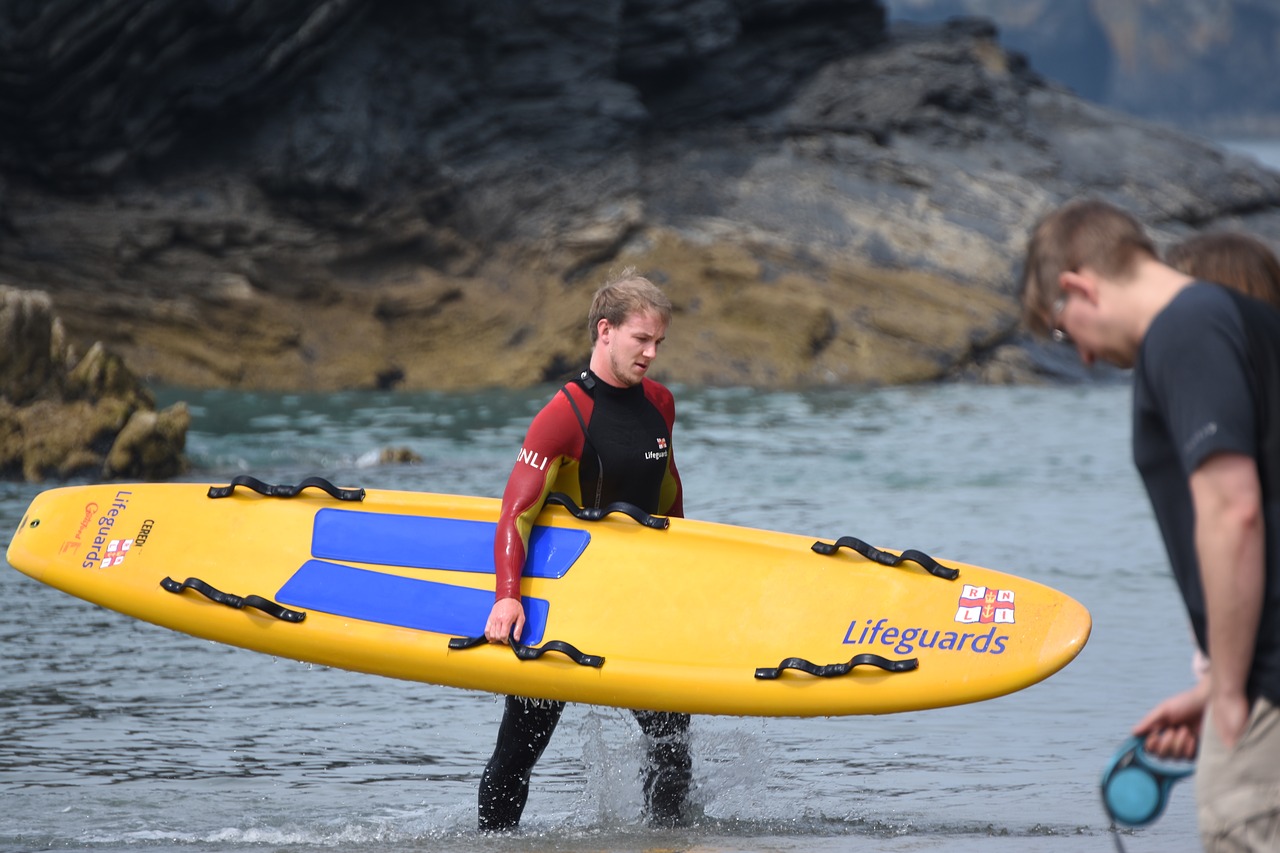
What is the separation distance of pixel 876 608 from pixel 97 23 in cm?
1632

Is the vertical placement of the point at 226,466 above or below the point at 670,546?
above

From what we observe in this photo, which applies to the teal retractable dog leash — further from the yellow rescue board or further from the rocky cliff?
the rocky cliff

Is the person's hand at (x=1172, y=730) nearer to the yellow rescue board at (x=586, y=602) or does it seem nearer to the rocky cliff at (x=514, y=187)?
the yellow rescue board at (x=586, y=602)

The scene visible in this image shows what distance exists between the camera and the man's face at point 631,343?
373 centimetres

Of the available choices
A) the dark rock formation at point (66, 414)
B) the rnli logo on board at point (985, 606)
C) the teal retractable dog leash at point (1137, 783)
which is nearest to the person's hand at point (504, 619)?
the rnli logo on board at point (985, 606)

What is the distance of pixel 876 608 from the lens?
4.16 meters

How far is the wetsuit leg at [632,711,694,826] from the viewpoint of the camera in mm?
4211

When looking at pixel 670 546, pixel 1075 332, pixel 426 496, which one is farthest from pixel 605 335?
pixel 1075 332

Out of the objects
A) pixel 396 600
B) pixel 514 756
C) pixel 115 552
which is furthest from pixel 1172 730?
pixel 115 552

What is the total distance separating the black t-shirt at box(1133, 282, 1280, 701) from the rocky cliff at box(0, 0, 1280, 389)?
17.1m

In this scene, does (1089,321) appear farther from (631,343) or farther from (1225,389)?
(631,343)

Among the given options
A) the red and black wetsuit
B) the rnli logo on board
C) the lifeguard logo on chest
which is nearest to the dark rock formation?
the red and black wetsuit

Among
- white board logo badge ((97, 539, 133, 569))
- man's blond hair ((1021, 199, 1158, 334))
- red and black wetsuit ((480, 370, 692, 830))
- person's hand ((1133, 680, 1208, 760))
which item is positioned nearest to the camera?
man's blond hair ((1021, 199, 1158, 334))

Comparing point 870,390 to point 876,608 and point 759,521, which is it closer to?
point 759,521
